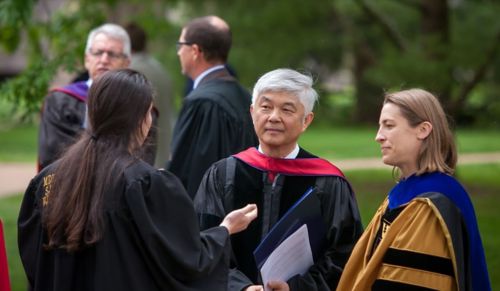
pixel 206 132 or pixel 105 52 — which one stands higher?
pixel 105 52

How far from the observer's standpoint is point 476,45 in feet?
39.8

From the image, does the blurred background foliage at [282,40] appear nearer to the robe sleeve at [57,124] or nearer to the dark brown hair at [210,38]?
the dark brown hair at [210,38]

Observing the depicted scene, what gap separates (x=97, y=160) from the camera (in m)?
3.74

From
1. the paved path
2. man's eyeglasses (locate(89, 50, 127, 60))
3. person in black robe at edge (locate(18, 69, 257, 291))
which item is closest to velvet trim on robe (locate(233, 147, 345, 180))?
person in black robe at edge (locate(18, 69, 257, 291))

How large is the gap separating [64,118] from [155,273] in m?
2.99

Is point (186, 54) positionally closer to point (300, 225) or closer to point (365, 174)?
point (300, 225)

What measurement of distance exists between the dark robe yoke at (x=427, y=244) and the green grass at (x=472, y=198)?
3.56 m

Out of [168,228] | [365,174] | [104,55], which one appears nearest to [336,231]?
[168,228]

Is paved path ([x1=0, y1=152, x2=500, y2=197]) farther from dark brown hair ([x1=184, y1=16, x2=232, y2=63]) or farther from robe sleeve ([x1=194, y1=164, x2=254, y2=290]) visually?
robe sleeve ([x1=194, y1=164, x2=254, y2=290])

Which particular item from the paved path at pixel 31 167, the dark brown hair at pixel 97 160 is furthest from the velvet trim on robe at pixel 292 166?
the paved path at pixel 31 167

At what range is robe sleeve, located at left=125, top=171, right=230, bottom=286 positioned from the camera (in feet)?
11.9

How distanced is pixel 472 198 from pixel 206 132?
671cm

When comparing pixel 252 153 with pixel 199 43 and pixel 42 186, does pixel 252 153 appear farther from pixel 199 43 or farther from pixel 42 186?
pixel 199 43

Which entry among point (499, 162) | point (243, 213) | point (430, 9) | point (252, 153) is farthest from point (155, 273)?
point (499, 162)
